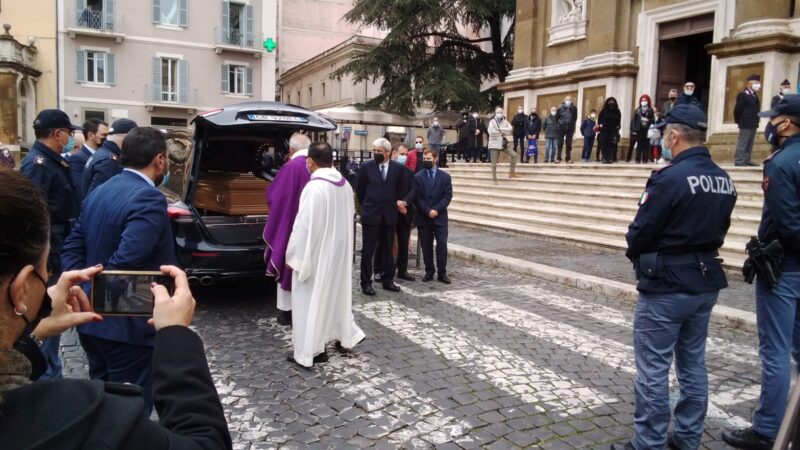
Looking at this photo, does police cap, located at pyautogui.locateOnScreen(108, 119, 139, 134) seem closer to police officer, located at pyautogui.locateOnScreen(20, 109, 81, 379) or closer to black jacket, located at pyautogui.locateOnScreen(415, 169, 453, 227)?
police officer, located at pyautogui.locateOnScreen(20, 109, 81, 379)

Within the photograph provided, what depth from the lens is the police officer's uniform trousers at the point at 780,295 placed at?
3.62 meters

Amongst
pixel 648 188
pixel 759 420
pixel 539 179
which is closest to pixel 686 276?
pixel 648 188

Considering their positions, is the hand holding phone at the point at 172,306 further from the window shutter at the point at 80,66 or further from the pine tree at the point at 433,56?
the window shutter at the point at 80,66

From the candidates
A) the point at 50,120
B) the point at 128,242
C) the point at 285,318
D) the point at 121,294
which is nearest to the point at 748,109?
the point at 285,318

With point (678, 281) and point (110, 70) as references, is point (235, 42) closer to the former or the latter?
point (110, 70)

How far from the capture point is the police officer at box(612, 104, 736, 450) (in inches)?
134

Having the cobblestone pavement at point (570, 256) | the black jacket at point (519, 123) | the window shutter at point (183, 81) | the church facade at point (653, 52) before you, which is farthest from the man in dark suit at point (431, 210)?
the window shutter at point (183, 81)

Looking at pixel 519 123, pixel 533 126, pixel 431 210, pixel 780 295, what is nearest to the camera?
pixel 780 295

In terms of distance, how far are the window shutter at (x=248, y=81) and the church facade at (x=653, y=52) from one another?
20113 mm

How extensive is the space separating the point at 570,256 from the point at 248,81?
102ft

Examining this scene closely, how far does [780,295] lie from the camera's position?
3709mm

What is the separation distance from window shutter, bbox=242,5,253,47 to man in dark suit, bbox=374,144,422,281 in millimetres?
31148

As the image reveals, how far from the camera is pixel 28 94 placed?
32.3m

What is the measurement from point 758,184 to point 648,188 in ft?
30.0
